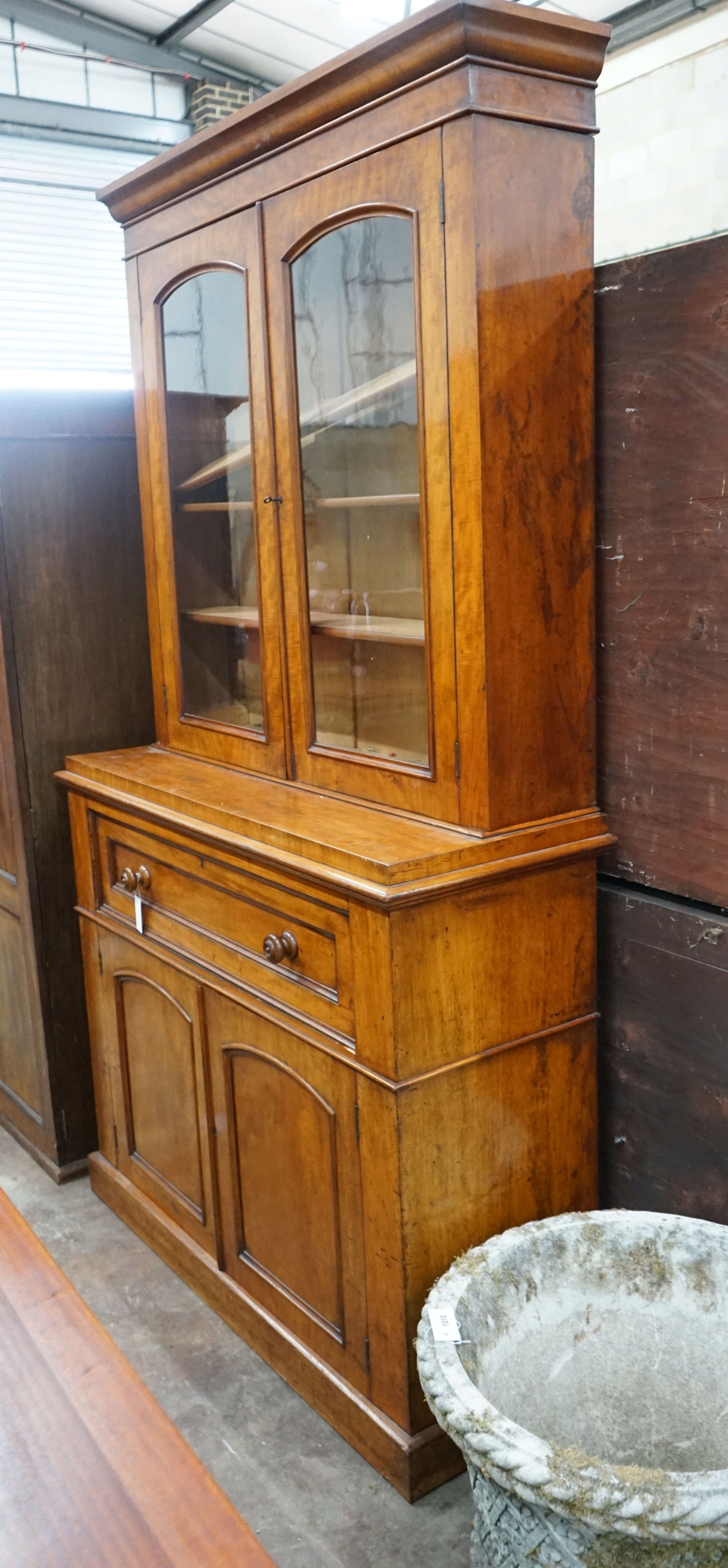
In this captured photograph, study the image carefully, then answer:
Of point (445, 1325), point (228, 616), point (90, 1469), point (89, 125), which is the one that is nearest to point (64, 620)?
point (228, 616)

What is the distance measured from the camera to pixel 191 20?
5129 mm

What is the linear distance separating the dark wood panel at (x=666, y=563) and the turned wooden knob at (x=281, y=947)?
1.66ft

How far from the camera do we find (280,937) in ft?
6.27

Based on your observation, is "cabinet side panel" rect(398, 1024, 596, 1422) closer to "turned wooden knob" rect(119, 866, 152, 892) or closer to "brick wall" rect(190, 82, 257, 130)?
"turned wooden knob" rect(119, 866, 152, 892)

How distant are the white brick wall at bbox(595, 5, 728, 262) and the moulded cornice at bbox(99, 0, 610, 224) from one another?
9.63 feet

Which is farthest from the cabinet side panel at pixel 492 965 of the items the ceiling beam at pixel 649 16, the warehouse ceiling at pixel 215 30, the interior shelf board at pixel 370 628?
the warehouse ceiling at pixel 215 30

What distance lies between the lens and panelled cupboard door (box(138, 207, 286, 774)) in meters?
2.02

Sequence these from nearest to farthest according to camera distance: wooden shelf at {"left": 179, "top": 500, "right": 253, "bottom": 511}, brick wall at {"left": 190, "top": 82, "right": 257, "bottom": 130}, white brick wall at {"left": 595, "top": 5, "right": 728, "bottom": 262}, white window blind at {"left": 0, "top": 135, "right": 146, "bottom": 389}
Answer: wooden shelf at {"left": 179, "top": 500, "right": 253, "bottom": 511} → white brick wall at {"left": 595, "top": 5, "right": 728, "bottom": 262} → white window blind at {"left": 0, "top": 135, "right": 146, "bottom": 389} → brick wall at {"left": 190, "top": 82, "right": 257, "bottom": 130}

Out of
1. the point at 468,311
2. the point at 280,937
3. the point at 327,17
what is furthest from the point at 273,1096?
the point at 327,17

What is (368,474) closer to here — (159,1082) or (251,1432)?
(159,1082)

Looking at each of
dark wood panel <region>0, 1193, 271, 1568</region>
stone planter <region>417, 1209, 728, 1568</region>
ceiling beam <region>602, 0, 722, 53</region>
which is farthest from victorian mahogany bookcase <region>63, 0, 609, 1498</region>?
ceiling beam <region>602, 0, 722, 53</region>

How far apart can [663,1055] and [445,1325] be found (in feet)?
1.71

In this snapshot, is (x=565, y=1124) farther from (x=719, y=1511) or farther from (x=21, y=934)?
(x=21, y=934)

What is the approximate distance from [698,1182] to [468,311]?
1.23 meters
